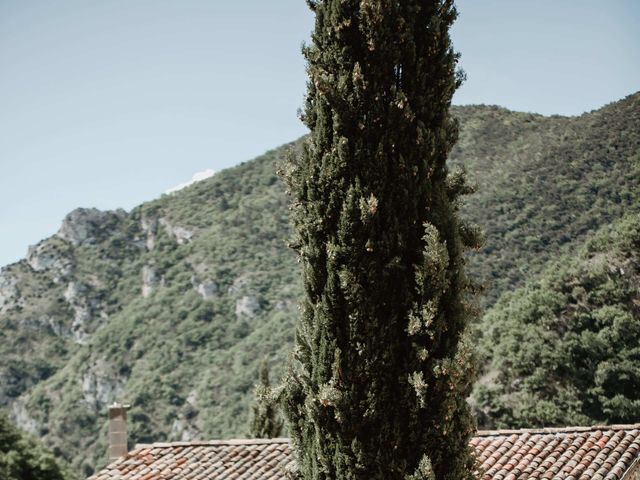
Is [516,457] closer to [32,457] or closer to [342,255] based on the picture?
[342,255]

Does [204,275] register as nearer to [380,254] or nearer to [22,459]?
[22,459]

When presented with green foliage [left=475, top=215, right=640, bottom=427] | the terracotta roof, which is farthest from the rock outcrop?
the terracotta roof

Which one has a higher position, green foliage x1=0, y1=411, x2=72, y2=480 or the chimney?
the chimney

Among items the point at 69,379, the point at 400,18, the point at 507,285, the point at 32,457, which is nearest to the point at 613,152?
the point at 507,285

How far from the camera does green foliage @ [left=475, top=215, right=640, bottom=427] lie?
3256 cm

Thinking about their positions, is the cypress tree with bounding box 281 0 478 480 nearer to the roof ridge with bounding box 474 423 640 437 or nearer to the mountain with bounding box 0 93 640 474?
the roof ridge with bounding box 474 423 640 437

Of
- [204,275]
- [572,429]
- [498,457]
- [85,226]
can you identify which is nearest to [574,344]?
[572,429]

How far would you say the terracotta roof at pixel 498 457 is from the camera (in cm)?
1175

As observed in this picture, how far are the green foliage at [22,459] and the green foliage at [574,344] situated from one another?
2067 cm

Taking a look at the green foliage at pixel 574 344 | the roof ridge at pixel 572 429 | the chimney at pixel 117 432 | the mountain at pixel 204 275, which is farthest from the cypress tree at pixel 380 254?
the green foliage at pixel 574 344

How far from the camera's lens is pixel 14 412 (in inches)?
2884

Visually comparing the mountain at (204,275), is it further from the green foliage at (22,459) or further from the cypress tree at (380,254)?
the cypress tree at (380,254)

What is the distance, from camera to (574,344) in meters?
34.3

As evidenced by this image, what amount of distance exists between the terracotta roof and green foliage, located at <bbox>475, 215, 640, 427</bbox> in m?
20.1
